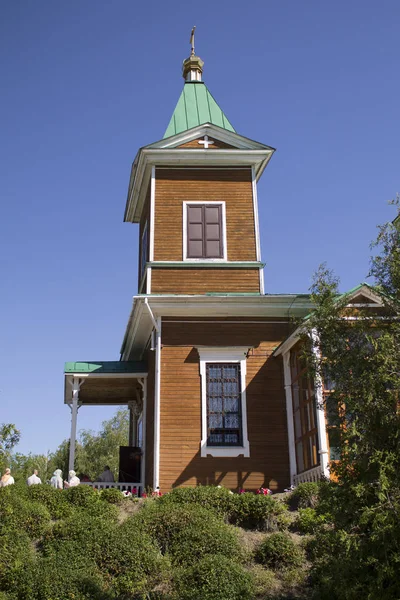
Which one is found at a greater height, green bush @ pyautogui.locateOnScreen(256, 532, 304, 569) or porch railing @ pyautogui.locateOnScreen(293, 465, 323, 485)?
porch railing @ pyautogui.locateOnScreen(293, 465, 323, 485)

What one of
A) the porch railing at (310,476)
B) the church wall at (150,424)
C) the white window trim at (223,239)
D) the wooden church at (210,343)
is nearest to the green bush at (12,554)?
the wooden church at (210,343)

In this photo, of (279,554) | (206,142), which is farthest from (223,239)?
(279,554)

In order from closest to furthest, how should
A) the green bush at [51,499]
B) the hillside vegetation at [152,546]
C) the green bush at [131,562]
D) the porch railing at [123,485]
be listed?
the hillside vegetation at [152,546]
the green bush at [131,562]
the green bush at [51,499]
the porch railing at [123,485]

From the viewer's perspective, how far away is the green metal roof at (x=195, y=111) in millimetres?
22469

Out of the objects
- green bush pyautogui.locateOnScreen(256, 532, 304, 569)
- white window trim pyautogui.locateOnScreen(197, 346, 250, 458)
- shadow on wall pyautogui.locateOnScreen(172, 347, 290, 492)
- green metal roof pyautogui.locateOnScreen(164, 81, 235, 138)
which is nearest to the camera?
green bush pyautogui.locateOnScreen(256, 532, 304, 569)

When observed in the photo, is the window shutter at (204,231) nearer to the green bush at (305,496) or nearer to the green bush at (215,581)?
the green bush at (305,496)

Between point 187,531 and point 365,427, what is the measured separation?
5469 millimetres

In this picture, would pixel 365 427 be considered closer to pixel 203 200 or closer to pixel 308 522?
pixel 308 522

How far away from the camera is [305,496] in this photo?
14523 millimetres

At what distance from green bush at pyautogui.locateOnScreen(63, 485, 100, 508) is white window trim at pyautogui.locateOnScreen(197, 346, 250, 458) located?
3298 mm

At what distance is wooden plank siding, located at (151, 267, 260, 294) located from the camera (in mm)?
19438

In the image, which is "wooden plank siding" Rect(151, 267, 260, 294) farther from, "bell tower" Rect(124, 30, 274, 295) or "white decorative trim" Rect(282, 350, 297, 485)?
"white decorative trim" Rect(282, 350, 297, 485)

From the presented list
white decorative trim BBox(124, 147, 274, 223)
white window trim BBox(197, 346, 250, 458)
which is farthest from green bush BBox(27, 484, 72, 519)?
white decorative trim BBox(124, 147, 274, 223)

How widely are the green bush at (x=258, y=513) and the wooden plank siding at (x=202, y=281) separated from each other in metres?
6.73
